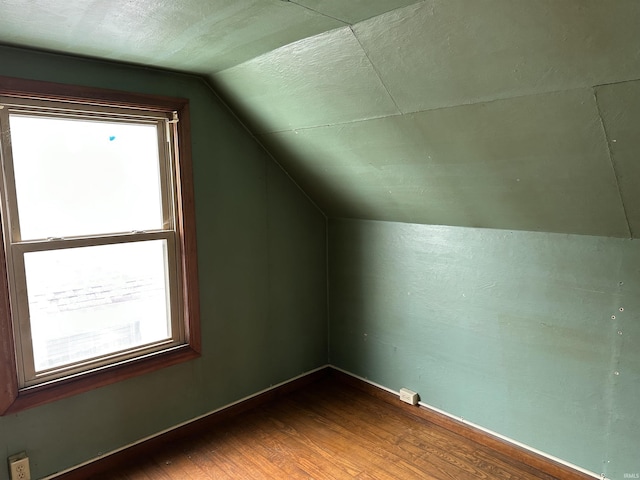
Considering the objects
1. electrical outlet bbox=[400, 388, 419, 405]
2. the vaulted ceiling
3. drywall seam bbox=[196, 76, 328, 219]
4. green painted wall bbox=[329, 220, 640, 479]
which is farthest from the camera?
electrical outlet bbox=[400, 388, 419, 405]

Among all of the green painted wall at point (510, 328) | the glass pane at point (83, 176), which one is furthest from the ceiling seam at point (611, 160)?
the glass pane at point (83, 176)

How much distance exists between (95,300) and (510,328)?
2.16 metres

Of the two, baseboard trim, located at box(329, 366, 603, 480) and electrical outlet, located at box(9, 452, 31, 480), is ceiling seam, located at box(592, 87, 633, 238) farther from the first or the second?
electrical outlet, located at box(9, 452, 31, 480)

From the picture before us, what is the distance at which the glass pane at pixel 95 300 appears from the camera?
7.04 feet

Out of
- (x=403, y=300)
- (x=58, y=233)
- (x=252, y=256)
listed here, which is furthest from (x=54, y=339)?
(x=403, y=300)

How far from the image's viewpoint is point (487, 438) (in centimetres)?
248

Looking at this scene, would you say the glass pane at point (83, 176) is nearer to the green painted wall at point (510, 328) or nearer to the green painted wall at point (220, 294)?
the green painted wall at point (220, 294)

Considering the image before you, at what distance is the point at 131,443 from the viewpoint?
242 cm

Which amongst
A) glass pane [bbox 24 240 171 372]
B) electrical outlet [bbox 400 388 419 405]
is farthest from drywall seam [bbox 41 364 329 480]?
electrical outlet [bbox 400 388 419 405]

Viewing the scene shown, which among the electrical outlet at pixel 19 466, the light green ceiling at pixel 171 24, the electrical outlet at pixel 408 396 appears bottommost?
the electrical outlet at pixel 408 396

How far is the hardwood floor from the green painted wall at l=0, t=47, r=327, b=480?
0.21 meters

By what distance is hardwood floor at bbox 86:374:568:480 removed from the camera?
89.7 inches

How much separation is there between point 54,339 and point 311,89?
172 cm

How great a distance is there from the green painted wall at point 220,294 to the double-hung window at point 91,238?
0.09m
